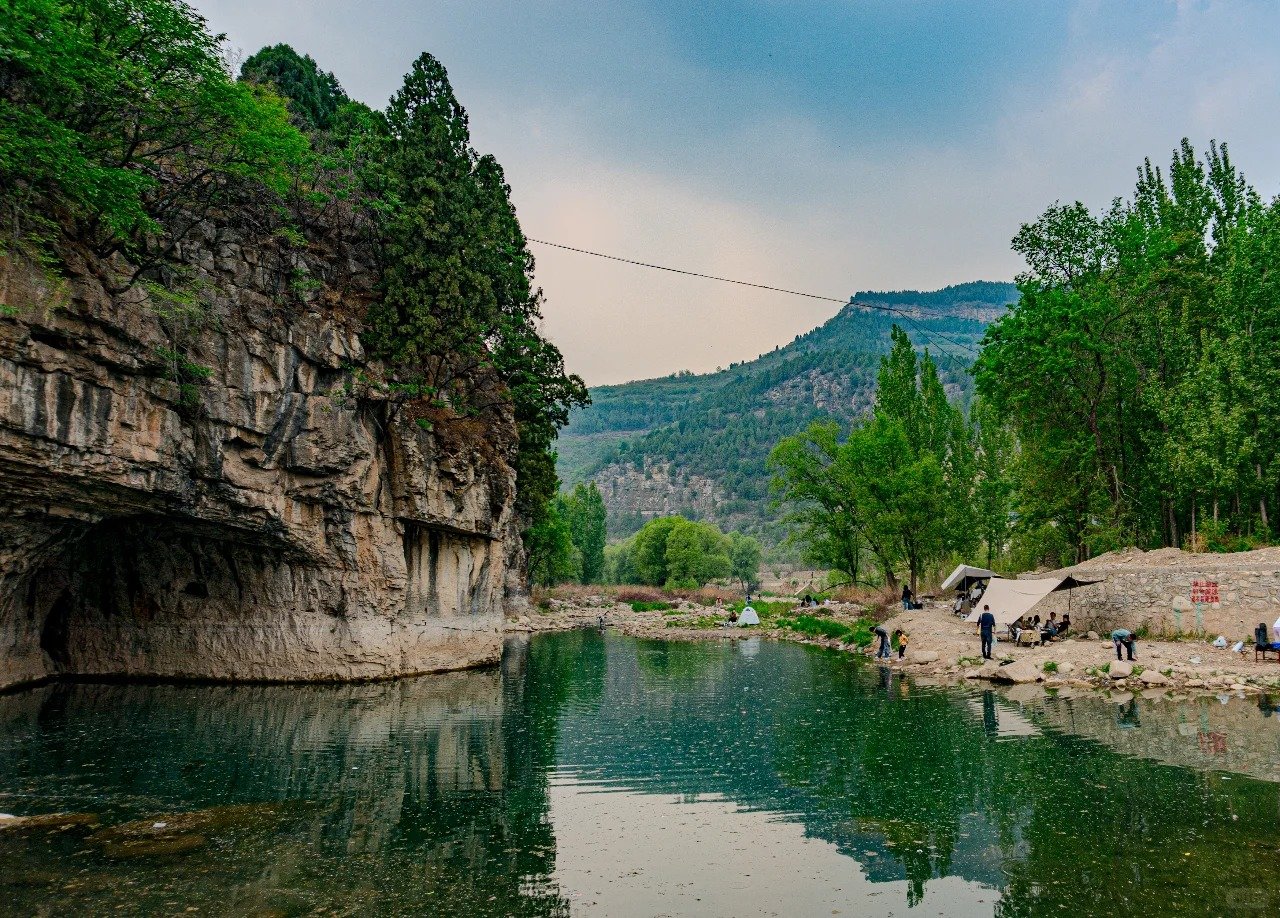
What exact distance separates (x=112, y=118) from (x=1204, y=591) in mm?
37103

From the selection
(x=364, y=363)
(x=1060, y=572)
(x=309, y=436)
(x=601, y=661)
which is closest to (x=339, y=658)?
(x=309, y=436)

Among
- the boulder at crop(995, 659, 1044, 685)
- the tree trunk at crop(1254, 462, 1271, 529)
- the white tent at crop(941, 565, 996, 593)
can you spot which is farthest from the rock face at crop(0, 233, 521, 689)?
the tree trunk at crop(1254, 462, 1271, 529)

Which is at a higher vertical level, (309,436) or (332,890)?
(309,436)

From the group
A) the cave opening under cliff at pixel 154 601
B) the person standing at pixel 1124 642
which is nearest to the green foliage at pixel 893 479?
the person standing at pixel 1124 642

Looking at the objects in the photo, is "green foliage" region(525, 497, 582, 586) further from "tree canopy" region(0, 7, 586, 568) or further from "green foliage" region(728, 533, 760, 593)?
"green foliage" region(728, 533, 760, 593)

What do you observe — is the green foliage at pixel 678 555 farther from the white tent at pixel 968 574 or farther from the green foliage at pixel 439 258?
the green foliage at pixel 439 258

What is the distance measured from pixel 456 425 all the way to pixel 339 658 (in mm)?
9937

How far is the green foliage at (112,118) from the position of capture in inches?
655

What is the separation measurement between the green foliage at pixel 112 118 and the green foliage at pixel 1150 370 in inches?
1425

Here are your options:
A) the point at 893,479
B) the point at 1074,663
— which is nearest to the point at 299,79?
the point at 893,479

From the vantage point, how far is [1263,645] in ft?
84.4

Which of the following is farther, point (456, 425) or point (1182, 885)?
point (456, 425)

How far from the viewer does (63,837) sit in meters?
11.9

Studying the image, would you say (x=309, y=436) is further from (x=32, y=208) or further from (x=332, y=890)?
(x=332, y=890)
